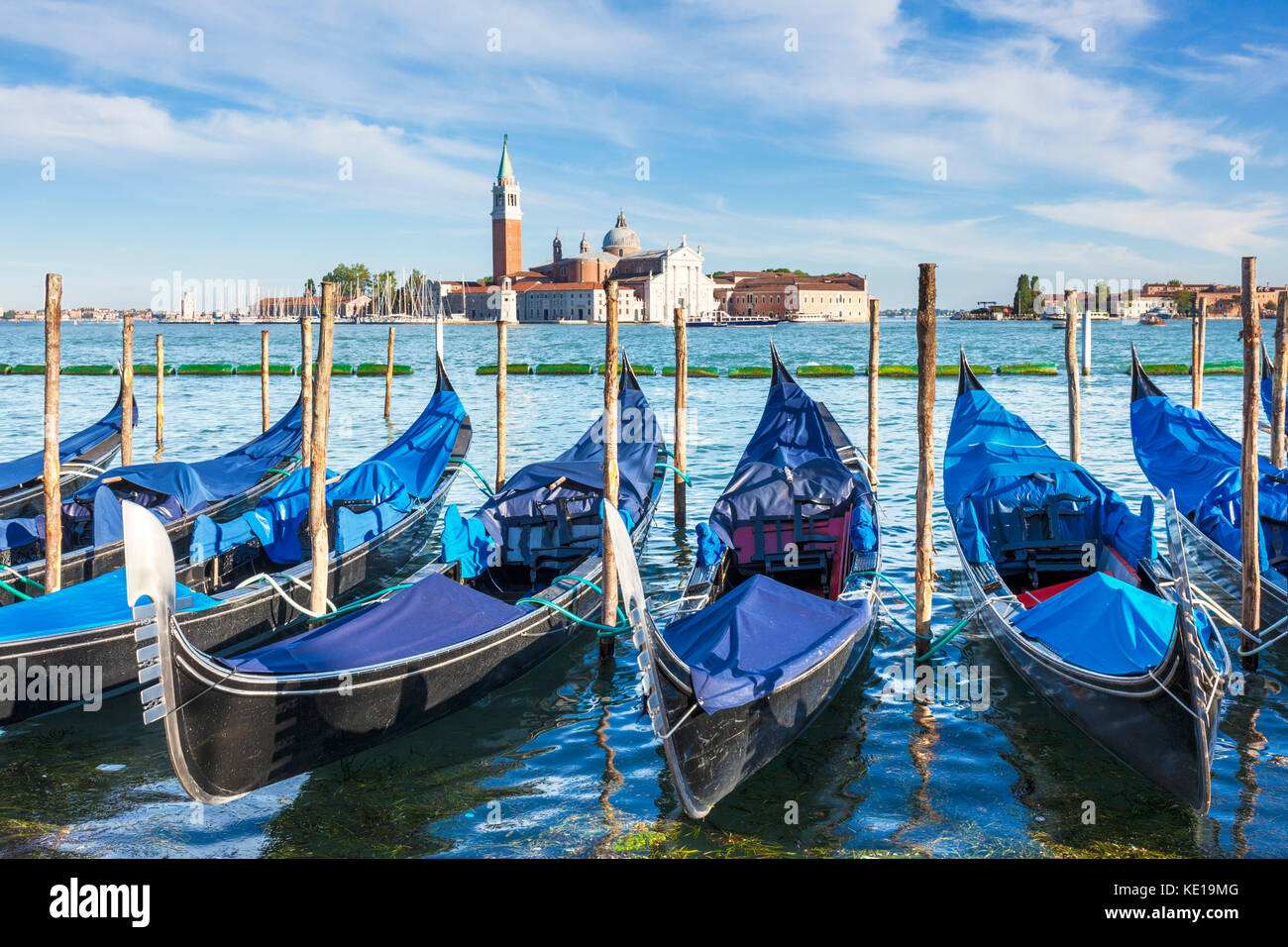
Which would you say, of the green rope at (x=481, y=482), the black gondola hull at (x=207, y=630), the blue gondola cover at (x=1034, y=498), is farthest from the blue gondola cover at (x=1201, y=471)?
the green rope at (x=481, y=482)

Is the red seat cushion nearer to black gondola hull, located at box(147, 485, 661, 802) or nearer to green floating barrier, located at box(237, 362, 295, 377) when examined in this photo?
black gondola hull, located at box(147, 485, 661, 802)

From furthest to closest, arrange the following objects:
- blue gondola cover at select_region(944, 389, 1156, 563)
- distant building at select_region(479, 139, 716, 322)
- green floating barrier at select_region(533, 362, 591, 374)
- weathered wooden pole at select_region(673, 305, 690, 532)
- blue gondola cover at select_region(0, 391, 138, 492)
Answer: distant building at select_region(479, 139, 716, 322)
green floating barrier at select_region(533, 362, 591, 374)
weathered wooden pole at select_region(673, 305, 690, 532)
blue gondola cover at select_region(0, 391, 138, 492)
blue gondola cover at select_region(944, 389, 1156, 563)

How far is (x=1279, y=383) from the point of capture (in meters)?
7.45

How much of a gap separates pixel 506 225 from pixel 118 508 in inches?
3805

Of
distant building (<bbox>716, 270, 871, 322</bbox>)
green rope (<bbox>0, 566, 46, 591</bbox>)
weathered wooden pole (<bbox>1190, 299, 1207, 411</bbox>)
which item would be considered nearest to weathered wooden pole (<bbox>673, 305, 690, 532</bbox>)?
green rope (<bbox>0, 566, 46, 591</bbox>)

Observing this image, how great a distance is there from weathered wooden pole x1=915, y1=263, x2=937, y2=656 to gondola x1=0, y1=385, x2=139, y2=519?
6.31m

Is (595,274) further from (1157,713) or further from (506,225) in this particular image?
(1157,713)

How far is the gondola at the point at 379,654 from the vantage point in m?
3.96

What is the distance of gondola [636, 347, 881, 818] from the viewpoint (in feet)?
13.7

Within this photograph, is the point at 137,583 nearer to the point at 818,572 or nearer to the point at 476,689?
the point at 476,689

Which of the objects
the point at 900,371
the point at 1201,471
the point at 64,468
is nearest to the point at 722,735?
the point at 1201,471

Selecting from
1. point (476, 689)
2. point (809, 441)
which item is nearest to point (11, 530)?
point (476, 689)

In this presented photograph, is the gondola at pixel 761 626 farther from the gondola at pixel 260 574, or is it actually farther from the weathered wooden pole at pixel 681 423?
the weathered wooden pole at pixel 681 423
